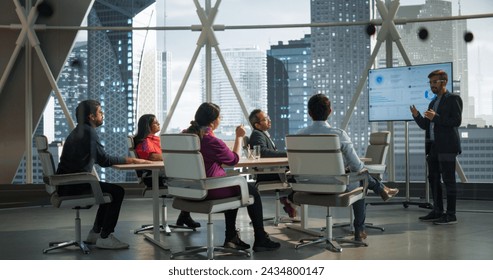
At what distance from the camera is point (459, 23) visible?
28.0 feet

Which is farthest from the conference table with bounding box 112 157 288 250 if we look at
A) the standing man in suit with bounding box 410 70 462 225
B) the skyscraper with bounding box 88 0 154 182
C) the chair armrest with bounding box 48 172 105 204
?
the skyscraper with bounding box 88 0 154 182

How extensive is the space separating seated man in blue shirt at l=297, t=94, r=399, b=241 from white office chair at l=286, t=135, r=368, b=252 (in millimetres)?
123

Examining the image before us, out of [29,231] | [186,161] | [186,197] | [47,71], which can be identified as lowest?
[29,231]

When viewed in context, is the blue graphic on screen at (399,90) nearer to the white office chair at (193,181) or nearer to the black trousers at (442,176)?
the black trousers at (442,176)

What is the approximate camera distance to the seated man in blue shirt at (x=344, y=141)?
4.81 metres

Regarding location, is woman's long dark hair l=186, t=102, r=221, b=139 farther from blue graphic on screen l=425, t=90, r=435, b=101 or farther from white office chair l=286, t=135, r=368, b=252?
blue graphic on screen l=425, t=90, r=435, b=101

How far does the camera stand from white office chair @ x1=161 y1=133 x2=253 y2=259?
4332mm

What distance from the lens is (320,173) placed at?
15.5 feet
